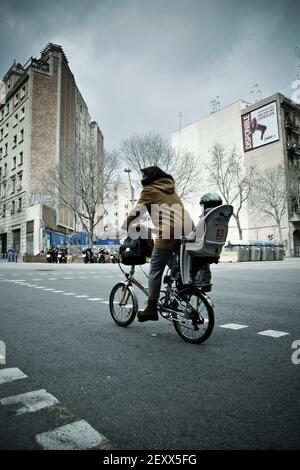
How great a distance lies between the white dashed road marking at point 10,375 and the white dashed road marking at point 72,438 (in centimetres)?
97

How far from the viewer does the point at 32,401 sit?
231 cm

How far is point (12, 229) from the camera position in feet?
145

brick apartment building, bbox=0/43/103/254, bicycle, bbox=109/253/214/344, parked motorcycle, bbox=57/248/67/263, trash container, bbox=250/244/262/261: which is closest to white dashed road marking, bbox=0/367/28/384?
bicycle, bbox=109/253/214/344

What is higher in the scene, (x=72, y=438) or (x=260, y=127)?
(x=260, y=127)

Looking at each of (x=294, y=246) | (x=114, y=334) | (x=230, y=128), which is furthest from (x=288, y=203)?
(x=114, y=334)

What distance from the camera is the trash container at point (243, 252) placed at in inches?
1253

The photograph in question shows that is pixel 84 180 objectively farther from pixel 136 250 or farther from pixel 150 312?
pixel 150 312

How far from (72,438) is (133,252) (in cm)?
274

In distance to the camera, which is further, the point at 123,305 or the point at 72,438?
the point at 123,305

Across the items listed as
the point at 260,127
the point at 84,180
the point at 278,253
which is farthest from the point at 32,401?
the point at 260,127

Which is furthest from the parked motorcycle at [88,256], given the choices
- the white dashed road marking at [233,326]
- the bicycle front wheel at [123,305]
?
the white dashed road marking at [233,326]

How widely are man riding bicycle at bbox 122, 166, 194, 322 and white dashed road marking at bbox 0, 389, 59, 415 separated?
72.6 inches

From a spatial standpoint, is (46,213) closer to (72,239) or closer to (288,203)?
(72,239)

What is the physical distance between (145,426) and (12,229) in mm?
45783
